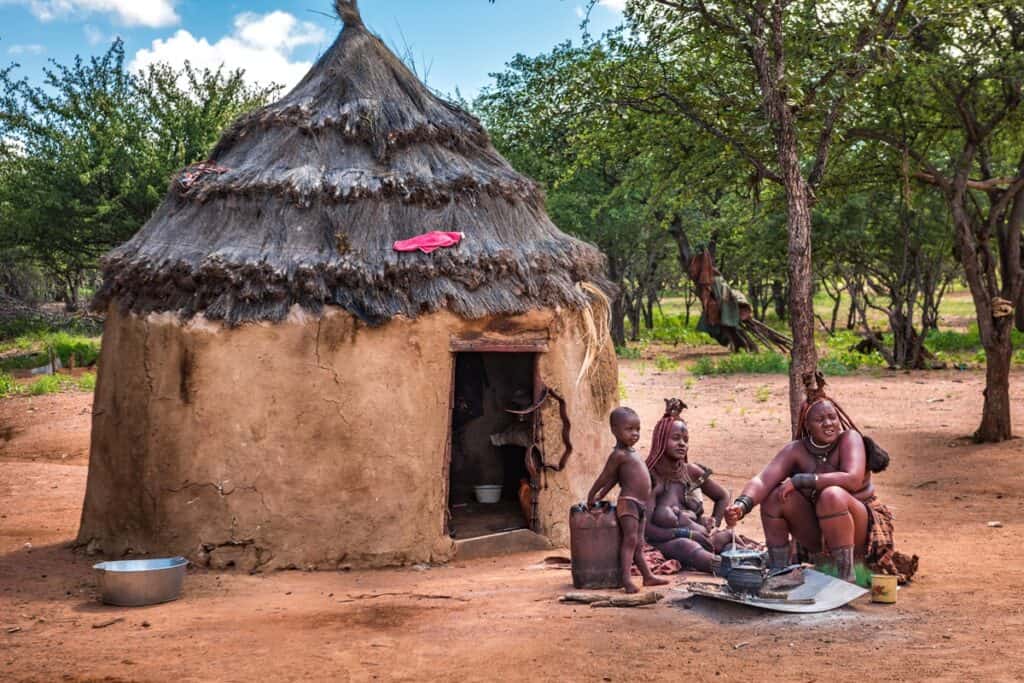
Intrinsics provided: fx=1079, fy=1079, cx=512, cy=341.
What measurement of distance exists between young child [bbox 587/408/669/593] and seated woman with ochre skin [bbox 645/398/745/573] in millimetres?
398

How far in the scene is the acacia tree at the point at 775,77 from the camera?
9281 mm

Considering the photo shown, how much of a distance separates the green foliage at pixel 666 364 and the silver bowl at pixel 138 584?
1547 cm

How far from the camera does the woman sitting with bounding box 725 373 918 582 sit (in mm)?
5832

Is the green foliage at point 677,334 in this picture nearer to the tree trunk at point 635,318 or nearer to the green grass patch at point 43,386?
the tree trunk at point 635,318

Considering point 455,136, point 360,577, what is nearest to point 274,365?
point 360,577

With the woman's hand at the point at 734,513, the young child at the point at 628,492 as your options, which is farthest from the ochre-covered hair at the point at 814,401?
the young child at the point at 628,492

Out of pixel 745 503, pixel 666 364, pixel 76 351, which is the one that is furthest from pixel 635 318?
pixel 745 503

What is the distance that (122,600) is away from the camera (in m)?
6.53

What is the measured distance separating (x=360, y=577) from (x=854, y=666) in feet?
12.0

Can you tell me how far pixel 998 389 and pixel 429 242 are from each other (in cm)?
753

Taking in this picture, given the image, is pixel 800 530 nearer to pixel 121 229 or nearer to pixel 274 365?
pixel 274 365

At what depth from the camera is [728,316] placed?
23.1 m

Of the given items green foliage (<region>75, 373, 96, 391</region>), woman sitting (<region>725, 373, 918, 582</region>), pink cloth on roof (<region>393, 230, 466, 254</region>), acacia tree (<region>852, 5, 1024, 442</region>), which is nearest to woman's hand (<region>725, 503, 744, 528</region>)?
woman sitting (<region>725, 373, 918, 582</region>)

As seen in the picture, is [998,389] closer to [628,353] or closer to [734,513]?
[734,513]
